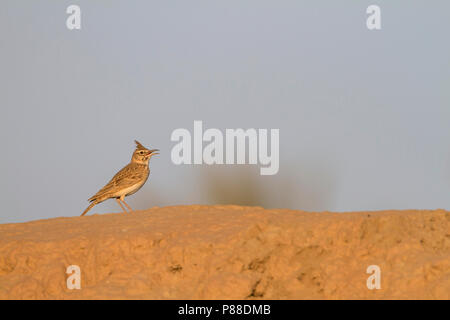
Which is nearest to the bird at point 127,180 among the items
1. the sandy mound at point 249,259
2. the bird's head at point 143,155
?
the bird's head at point 143,155

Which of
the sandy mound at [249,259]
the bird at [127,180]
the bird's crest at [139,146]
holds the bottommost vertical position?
the sandy mound at [249,259]

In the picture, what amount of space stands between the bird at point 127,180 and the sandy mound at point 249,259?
13.3ft

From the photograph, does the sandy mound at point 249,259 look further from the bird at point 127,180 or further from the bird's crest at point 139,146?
the bird's crest at point 139,146

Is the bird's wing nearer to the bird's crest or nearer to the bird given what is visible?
the bird

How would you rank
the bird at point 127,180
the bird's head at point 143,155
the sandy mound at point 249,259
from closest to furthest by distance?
the sandy mound at point 249,259 → the bird at point 127,180 → the bird's head at point 143,155

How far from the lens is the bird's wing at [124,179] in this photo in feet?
40.2

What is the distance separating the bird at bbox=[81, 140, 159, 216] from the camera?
40.2 ft

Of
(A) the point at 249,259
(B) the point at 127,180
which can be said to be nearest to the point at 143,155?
(B) the point at 127,180

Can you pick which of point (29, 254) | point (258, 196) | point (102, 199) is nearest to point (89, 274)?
point (29, 254)

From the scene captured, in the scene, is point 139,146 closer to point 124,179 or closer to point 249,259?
point 124,179

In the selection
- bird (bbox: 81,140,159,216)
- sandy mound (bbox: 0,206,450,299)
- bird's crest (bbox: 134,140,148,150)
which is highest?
bird's crest (bbox: 134,140,148,150)

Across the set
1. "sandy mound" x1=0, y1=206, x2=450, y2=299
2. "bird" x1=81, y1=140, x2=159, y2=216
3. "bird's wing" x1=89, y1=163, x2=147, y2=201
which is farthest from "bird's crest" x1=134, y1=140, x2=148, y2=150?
"sandy mound" x1=0, y1=206, x2=450, y2=299

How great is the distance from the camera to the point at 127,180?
41.0 ft

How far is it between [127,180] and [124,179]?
51 millimetres
